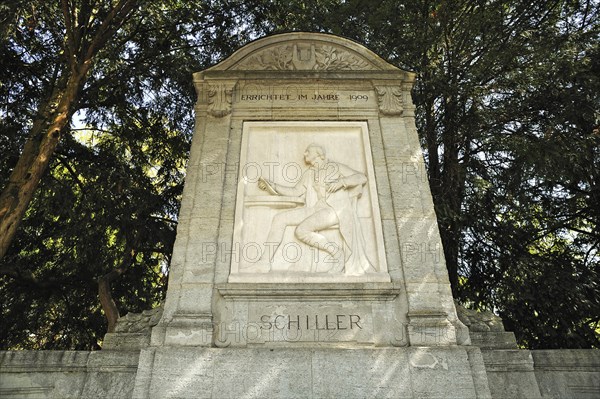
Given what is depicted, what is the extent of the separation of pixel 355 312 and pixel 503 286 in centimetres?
561

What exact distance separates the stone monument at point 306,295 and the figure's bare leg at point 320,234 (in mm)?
19

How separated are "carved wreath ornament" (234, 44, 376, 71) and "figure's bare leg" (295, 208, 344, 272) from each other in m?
3.06

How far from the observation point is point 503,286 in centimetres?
1023

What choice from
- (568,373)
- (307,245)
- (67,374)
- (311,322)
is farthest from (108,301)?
(568,373)

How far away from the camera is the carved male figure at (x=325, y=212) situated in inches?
253

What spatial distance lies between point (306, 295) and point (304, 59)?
4508mm

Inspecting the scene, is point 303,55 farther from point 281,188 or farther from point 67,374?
point 67,374

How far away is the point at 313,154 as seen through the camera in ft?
24.1

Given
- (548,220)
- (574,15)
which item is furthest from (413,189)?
(574,15)

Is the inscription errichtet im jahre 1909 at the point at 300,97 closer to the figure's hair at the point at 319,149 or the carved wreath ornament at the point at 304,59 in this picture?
the carved wreath ornament at the point at 304,59

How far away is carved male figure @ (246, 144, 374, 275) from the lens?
641cm

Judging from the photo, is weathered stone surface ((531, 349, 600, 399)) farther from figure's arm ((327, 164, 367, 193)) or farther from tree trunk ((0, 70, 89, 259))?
tree trunk ((0, 70, 89, 259))

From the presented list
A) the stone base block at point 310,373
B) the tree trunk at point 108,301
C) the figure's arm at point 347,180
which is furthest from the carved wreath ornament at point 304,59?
the tree trunk at point 108,301

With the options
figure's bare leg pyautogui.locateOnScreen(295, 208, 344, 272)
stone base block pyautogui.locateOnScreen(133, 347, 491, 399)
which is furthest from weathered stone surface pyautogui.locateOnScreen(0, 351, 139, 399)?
figure's bare leg pyautogui.locateOnScreen(295, 208, 344, 272)
